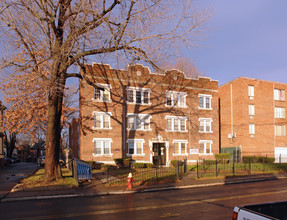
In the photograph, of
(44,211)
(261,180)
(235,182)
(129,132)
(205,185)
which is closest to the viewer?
(44,211)

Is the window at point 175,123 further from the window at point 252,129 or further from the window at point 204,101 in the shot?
the window at point 252,129

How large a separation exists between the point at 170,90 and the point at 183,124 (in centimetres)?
442

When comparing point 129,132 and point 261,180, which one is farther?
point 129,132

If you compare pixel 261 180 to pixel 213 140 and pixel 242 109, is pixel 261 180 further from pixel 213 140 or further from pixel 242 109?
pixel 242 109

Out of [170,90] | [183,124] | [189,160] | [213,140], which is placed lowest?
[189,160]

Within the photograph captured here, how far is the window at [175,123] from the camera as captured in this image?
3031 centimetres

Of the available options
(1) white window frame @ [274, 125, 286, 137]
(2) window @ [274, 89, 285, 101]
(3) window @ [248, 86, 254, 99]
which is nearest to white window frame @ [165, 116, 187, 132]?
(3) window @ [248, 86, 254, 99]

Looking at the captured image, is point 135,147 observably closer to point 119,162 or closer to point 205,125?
point 119,162

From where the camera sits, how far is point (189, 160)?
31.1 meters

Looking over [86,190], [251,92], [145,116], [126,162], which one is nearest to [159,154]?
[145,116]

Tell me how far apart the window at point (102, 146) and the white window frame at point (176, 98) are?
8193 mm

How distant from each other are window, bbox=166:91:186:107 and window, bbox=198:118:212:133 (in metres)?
3.23

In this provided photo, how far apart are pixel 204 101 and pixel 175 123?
16.5 ft

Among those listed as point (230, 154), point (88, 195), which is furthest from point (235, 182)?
point (230, 154)
